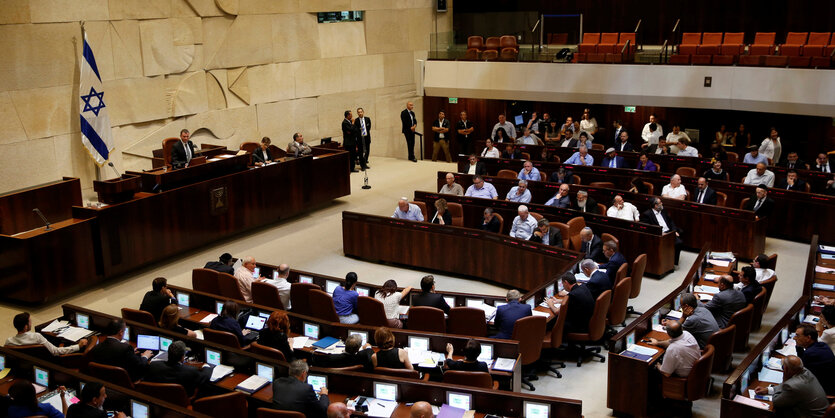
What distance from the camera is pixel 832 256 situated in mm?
9711

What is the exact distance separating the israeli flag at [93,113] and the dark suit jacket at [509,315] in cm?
907

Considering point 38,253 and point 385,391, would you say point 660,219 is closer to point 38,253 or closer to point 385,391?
point 385,391

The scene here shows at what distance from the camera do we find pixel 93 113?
43.7ft

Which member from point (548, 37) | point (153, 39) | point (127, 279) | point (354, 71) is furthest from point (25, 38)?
point (548, 37)

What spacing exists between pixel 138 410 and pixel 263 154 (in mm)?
8219

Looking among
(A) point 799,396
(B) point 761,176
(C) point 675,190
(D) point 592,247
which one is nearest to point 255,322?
(D) point 592,247

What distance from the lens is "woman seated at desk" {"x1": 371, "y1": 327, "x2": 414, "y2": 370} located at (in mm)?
6441

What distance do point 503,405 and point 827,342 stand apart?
335 cm

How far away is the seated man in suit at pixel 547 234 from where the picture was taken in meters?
→ 10.2

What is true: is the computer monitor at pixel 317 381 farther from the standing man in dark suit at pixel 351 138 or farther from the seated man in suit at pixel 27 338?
the standing man in dark suit at pixel 351 138

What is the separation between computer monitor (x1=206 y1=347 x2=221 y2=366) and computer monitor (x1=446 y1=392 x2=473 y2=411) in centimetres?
229

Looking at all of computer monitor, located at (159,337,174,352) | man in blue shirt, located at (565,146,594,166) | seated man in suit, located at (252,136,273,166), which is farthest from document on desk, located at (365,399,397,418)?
man in blue shirt, located at (565,146,594,166)

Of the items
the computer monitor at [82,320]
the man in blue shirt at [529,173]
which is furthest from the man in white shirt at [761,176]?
the computer monitor at [82,320]

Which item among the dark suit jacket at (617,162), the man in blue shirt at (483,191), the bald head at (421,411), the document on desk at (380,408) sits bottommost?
the document on desk at (380,408)
